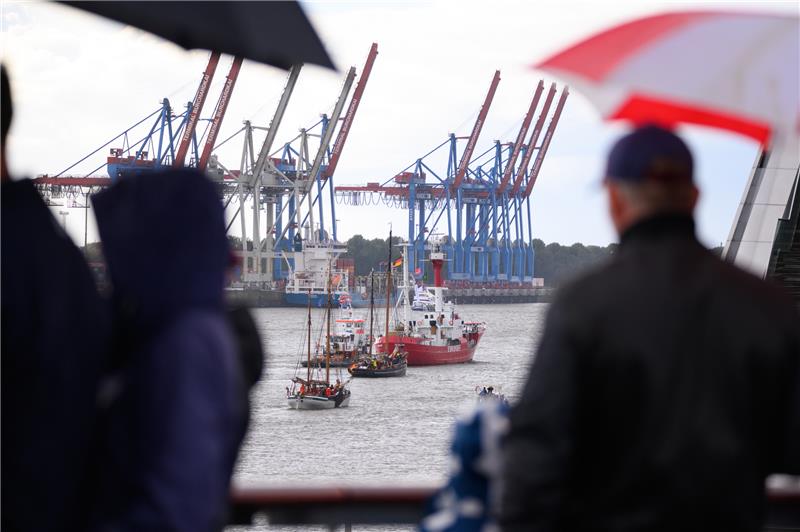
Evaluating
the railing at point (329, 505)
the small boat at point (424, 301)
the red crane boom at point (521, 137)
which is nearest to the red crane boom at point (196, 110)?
the small boat at point (424, 301)

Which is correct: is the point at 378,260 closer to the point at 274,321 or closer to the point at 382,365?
the point at 274,321

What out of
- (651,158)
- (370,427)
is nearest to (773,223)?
(651,158)

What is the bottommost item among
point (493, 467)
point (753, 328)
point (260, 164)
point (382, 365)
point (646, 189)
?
point (382, 365)

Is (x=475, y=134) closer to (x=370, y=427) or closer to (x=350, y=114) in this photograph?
(x=350, y=114)

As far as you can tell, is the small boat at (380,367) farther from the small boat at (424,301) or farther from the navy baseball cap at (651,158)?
the navy baseball cap at (651,158)

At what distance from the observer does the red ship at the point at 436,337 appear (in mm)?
47094

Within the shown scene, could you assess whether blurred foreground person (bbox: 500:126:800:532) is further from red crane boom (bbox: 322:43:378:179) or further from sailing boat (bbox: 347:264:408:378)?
red crane boom (bbox: 322:43:378:179)

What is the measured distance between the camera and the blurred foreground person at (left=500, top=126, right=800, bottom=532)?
47.7 inches

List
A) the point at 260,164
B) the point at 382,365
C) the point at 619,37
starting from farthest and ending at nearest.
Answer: the point at 260,164, the point at 382,365, the point at 619,37

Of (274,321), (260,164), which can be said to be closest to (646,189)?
(260,164)

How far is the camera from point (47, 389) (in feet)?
3.61

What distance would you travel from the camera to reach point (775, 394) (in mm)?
1283

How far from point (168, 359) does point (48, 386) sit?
109 millimetres

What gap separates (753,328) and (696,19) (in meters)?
0.40
